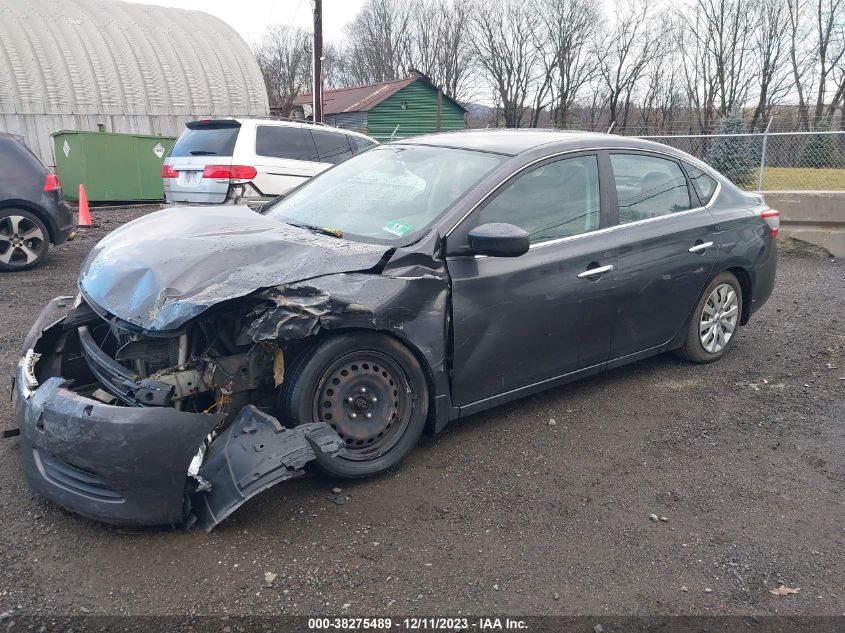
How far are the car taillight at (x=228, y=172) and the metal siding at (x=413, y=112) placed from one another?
2327 centimetres

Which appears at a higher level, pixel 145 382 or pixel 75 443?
pixel 145 382

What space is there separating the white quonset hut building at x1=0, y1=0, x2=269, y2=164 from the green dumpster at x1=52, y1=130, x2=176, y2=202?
3183 mm

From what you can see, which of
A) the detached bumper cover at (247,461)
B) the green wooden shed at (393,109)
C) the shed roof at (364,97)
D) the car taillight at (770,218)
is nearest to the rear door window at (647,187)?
the car taillight at (770,218)

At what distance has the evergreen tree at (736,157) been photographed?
11.3 meters

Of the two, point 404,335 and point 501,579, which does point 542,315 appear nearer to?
point 404,335

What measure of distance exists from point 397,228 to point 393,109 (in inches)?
1225

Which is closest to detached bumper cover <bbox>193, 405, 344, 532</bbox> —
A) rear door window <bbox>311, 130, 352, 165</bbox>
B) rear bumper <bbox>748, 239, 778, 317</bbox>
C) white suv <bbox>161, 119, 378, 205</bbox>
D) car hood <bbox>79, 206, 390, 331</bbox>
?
car hood <bbox>79, 206, 390, 331</bbox>

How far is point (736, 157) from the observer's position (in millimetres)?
11773

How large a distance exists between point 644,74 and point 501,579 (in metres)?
47.5

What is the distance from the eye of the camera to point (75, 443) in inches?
104

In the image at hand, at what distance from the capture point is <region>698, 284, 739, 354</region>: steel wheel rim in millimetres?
4891

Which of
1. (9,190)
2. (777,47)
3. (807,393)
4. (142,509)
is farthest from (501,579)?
(777,47)

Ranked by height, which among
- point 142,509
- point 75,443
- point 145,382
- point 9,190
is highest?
point 9,190

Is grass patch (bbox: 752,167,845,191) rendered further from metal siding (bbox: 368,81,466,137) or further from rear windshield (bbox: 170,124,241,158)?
metal siding (bbox: 368,81,466,137)
